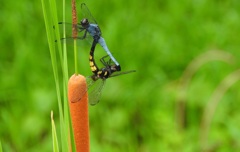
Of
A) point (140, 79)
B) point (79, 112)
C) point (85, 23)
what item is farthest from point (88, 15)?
point (140, 79)

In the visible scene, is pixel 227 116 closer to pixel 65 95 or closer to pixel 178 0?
pixel 178 0

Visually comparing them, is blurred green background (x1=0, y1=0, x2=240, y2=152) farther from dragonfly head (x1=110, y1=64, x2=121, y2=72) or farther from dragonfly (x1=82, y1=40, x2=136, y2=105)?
dragonfly head (x1=110, y1=64, x2=121, y2=72)

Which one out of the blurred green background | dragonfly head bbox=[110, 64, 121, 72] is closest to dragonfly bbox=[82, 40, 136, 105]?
dragonfly head bbox=[110, 64, 121, 72]

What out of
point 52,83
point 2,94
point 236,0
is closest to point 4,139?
point 2,94

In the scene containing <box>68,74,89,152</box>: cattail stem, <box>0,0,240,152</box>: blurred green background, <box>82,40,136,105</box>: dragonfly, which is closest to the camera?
<box>68,74,89,152</box>: cattail stem

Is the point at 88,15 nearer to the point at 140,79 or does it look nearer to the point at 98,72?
the point at 98,72

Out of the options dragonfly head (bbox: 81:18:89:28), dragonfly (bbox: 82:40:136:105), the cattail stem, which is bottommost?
the cattail stem

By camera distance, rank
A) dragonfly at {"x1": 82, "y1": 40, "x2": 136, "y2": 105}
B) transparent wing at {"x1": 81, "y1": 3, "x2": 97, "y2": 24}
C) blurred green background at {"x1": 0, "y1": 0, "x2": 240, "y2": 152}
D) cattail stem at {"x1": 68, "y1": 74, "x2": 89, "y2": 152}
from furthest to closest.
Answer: blurred green background at {"x1": 0, "y1": 0, "x2": 240, "y2": 152} < transparent wing at {"x1": 81, "y1": 3, "x2": 97, "y2": 24} < dragonfly at {"x1": 82, "y1": 40, "x2": 136, "y2": 105} < cattail stem at {"x1": 68, "y1": 74, "x2": 89, "y2": 152}
